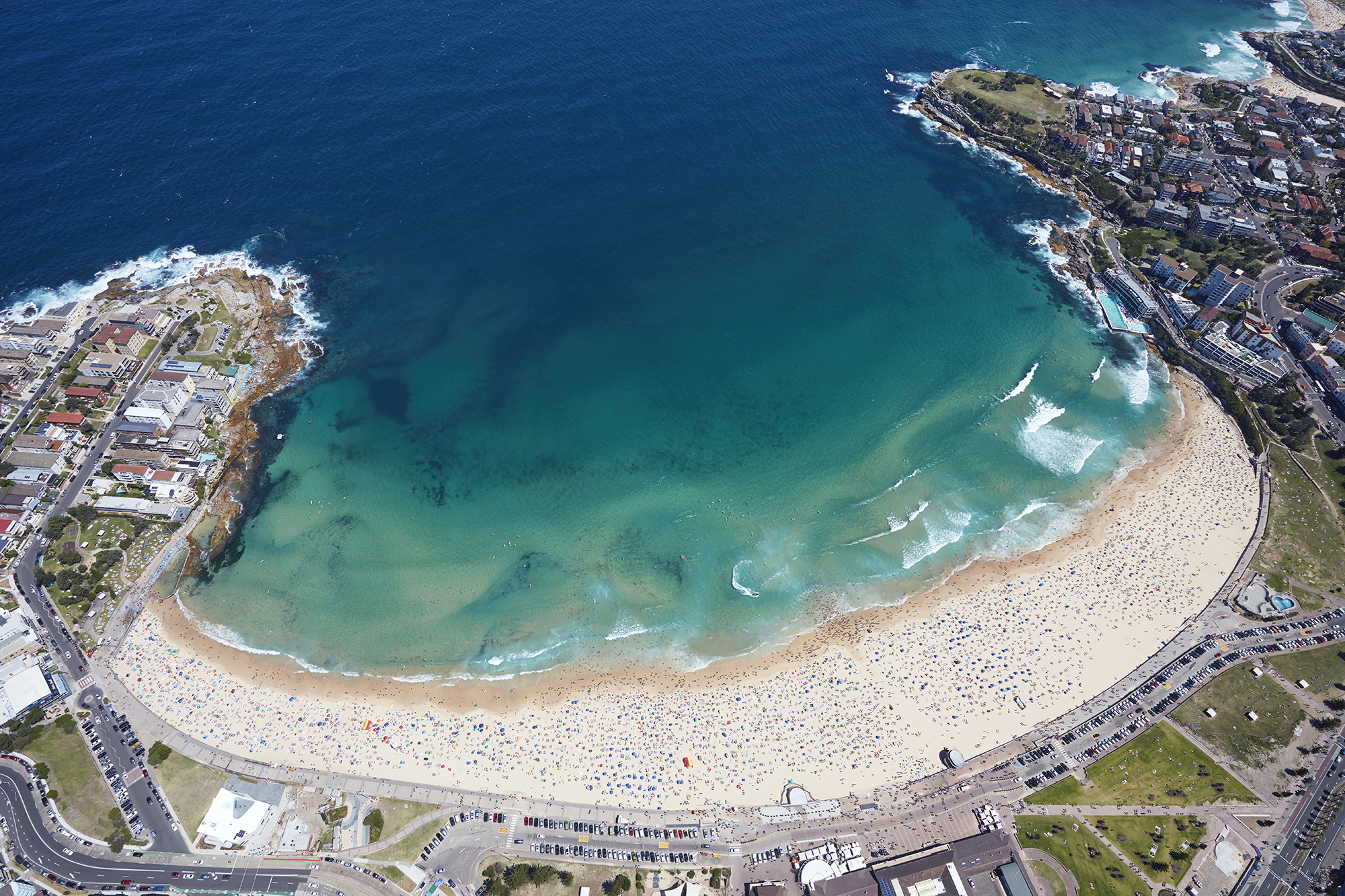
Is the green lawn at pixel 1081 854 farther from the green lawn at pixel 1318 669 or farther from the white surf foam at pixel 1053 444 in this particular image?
the white surf foam at pixel 1053 444

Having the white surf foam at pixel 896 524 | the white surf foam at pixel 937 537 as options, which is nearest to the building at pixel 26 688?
the white surf foam at pixel 896 524

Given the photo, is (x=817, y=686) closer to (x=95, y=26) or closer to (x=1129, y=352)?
(x=1129, y=352)

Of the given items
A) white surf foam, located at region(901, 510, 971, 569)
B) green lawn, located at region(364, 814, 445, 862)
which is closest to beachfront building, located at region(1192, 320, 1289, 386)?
white surf foam, located at region(901, 510, 971, 569)

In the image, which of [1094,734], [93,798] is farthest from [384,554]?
[1094,734]

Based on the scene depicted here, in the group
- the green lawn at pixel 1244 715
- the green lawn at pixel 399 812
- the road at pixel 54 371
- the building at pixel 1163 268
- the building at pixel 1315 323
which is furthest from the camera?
the building at pixel 1163 268

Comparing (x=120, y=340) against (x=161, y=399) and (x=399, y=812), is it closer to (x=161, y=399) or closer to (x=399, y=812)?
(x=161, y=399)
